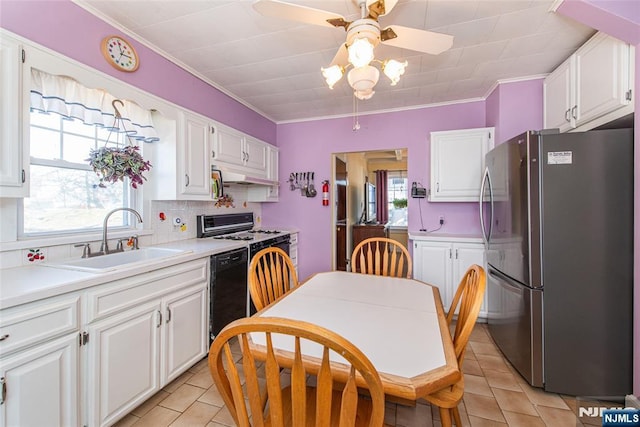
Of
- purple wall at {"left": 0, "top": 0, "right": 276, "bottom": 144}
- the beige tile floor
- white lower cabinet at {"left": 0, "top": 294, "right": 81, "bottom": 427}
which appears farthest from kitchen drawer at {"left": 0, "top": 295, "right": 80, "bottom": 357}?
purple wall at {"left": 0, "top": 0, "right": 276, "bottom": 144}

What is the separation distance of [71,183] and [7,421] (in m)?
1.34

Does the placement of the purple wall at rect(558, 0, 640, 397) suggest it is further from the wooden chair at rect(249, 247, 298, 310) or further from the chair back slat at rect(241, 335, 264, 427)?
the chair back slat at rect(241, 335, 264, 427)

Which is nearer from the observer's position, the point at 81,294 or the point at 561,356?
the point at 81,294

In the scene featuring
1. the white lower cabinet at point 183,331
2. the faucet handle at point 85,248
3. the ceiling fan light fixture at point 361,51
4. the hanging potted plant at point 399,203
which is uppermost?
the ceiling fan light fixture at point 361,51

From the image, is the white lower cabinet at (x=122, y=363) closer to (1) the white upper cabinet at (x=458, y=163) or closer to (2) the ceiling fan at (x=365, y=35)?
(2) the ceiling fan at (x=365, y=35)

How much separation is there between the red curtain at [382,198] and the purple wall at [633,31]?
16.8 ft

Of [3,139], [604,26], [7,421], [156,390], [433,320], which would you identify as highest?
[604,26]

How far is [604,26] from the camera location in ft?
5.35

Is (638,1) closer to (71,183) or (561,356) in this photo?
(561,356)

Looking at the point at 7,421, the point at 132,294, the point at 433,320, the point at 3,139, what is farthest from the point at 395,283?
the point at 3,139

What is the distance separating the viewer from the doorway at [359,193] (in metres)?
4.24

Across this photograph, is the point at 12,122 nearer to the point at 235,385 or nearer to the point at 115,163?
the point at 115,163

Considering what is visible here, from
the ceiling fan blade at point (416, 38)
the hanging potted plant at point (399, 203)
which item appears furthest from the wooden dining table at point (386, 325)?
the hanging potted plant at point (399, 203)

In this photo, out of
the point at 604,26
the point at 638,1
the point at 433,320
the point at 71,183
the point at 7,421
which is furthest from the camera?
the point at 71,183
